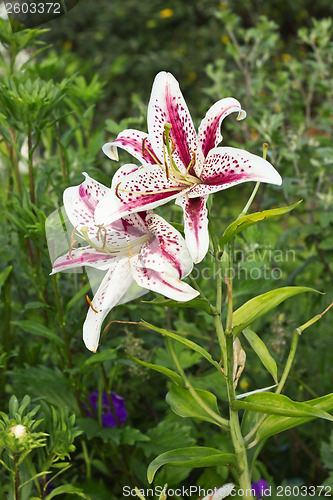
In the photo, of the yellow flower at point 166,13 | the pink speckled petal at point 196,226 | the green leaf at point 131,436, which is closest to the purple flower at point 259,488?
the green leaf at point 131,436

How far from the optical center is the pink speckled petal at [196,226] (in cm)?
60

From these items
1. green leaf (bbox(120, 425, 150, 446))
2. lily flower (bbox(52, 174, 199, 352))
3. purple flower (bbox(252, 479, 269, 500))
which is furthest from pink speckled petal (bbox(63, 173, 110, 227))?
purple flower (bbox(252, 479, 269, 500))

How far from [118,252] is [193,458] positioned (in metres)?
0.24

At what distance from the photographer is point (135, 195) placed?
2.09ft

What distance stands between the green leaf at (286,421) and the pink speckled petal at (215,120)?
275 millimetres

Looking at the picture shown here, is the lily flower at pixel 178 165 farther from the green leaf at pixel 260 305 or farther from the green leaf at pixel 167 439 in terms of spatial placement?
the green leaf at pixel 167 439

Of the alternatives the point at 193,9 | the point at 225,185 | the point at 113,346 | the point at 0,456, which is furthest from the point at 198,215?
the point at 193,9

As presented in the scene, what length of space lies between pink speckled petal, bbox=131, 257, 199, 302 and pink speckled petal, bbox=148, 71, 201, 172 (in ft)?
0.37

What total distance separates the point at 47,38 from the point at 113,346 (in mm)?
3949

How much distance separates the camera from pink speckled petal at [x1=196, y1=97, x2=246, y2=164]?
635 millimetres

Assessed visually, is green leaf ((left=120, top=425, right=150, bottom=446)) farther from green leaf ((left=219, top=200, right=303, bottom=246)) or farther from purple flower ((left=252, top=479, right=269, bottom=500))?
green leaf ((left=219, top=200, right=303, bottom=246))

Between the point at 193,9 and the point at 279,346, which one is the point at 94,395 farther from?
the point at 193,9

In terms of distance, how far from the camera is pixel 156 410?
1279 millimetres

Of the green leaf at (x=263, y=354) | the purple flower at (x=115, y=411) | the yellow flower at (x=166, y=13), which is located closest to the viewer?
the green leaf at (x=263, y=354)
